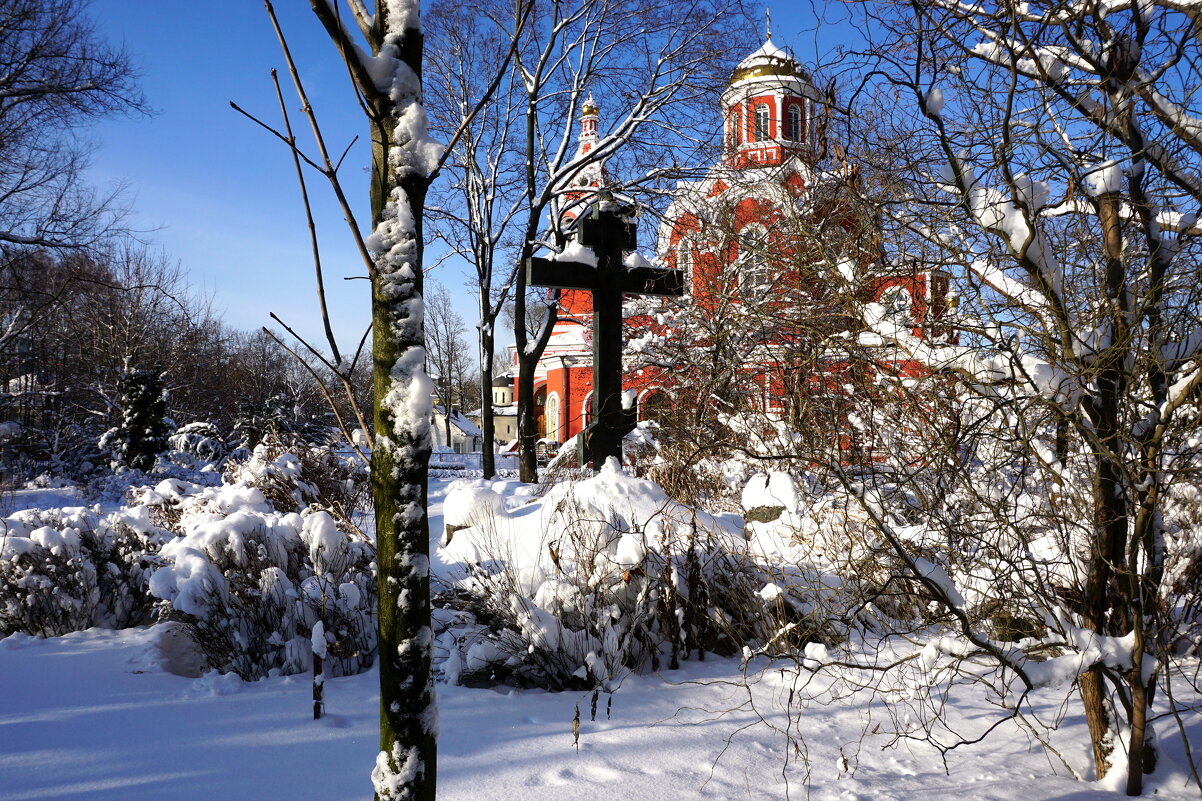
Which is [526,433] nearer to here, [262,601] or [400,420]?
[262,601]

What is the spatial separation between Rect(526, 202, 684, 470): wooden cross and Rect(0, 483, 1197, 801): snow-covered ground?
325 cm

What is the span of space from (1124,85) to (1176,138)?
0.94ft

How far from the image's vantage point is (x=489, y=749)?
243 centimetres

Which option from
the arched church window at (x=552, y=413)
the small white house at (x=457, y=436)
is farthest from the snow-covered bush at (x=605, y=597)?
the small white house at (x=457, y=436)

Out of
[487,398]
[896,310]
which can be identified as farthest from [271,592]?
[487,398]

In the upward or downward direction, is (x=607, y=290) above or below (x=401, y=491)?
above

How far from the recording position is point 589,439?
6191mm

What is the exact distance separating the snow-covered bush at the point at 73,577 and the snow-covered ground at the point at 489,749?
797 mm

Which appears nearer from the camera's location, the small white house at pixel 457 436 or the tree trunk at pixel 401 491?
the tree trunk at pixel 401 491

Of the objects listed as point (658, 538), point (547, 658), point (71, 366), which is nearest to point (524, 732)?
point (547, 658)

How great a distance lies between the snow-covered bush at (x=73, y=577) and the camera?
152 inches

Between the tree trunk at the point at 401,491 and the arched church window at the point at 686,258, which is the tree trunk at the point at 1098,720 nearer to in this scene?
the tree trunk at the point at 401,491

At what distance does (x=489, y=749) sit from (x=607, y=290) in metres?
4.49

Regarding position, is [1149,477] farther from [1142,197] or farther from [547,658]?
[547,658]
